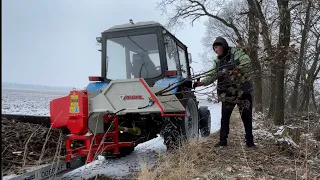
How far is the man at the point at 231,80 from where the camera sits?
439 cm

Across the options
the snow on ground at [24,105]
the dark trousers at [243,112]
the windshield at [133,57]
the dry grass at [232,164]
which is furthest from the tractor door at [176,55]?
the snow on ground at [24,105]

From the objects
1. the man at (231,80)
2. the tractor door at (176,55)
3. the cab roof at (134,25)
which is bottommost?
the man at (231,80)

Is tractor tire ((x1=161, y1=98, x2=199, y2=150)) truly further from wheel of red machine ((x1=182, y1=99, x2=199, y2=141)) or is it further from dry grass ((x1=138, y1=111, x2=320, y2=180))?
wheel of red machine ((x1=182, y1=99, x2=199, y2=141))

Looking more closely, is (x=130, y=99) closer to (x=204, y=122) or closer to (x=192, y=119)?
(x=192, y=119)

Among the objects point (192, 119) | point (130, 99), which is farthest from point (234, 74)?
point (192, 119)

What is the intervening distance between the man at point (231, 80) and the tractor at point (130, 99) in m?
0.41

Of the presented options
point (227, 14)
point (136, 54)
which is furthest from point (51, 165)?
point (227, 14)

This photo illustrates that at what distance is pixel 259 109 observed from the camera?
672 inches

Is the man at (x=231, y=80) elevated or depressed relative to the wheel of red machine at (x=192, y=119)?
elevated

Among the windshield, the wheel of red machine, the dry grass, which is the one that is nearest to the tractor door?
the windshield

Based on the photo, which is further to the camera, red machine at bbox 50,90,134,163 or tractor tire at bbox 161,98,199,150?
tractor tire at bbox 161,98,199,150

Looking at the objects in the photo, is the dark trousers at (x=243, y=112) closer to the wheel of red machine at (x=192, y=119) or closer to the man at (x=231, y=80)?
the man at (x=231, y=80)

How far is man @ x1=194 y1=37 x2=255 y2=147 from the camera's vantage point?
14.4 ft

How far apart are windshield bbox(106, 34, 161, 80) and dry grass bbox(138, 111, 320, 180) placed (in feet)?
5.06
